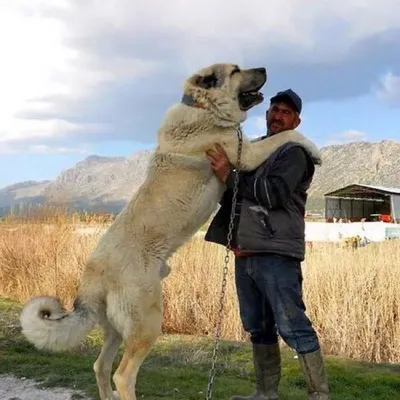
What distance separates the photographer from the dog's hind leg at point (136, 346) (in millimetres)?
3744

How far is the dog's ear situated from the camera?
418cm

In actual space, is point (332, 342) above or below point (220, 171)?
below

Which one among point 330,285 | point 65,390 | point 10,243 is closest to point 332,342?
point 330,285

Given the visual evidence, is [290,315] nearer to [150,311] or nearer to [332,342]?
[150,311]

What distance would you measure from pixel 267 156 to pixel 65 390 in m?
2.81

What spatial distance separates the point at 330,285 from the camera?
7.53 m

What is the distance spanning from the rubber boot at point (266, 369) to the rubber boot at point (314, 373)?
458 mm

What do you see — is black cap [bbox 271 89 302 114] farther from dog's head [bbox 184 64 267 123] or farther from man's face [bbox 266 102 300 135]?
dog's head [bbox 184 64 267 123]

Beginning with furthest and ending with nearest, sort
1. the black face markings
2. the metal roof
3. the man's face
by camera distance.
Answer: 1. the metal roof
2. the black face markings
3. the man's face

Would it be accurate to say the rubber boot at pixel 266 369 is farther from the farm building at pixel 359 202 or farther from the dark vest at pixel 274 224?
the farm building at pixel 359 202

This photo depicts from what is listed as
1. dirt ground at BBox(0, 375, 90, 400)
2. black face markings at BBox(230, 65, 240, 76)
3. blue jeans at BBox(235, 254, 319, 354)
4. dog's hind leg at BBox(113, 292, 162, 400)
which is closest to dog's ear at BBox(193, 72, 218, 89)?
black face markings at BBox(230, 65, 240, 76)

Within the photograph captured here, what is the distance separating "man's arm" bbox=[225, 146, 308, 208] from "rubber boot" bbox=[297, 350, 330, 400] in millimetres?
1026

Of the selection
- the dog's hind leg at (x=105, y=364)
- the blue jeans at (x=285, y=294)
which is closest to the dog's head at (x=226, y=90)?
the blue jeans at (x=285, y=294)

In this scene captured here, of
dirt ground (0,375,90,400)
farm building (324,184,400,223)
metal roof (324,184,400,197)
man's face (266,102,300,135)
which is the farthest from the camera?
farm building (324,184,400,223)
